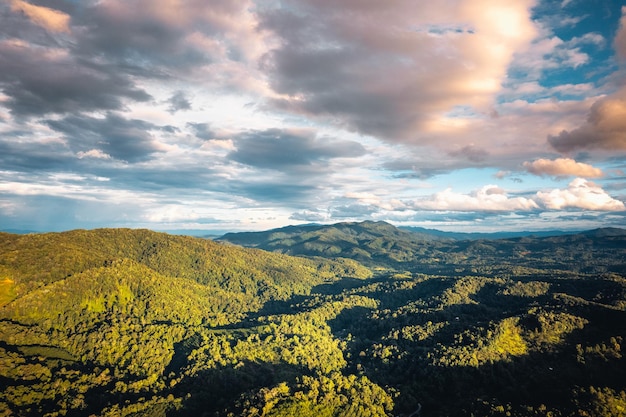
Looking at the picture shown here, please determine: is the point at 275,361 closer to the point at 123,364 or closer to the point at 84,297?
the point at 123,364

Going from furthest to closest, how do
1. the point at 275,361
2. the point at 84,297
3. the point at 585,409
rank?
the point at 84,297
the point at 275,361
the point at 585,409

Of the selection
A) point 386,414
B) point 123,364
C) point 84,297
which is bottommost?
point 386,414

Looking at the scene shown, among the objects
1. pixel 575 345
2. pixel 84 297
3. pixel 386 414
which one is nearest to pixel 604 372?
pixel 575 345

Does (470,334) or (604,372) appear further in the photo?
(470,334)

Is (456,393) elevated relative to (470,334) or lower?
lower

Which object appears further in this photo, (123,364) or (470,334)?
(470,334)

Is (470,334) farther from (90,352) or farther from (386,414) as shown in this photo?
(90,352)

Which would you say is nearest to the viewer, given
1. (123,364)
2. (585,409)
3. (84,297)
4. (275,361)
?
(585,409)

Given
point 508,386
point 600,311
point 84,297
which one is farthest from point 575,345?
point 84,297

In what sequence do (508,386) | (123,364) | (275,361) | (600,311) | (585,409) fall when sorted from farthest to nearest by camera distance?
1. (600,311)
2. (275,361)
3. (123,364)
4. (508,386)
5. (585,409)
